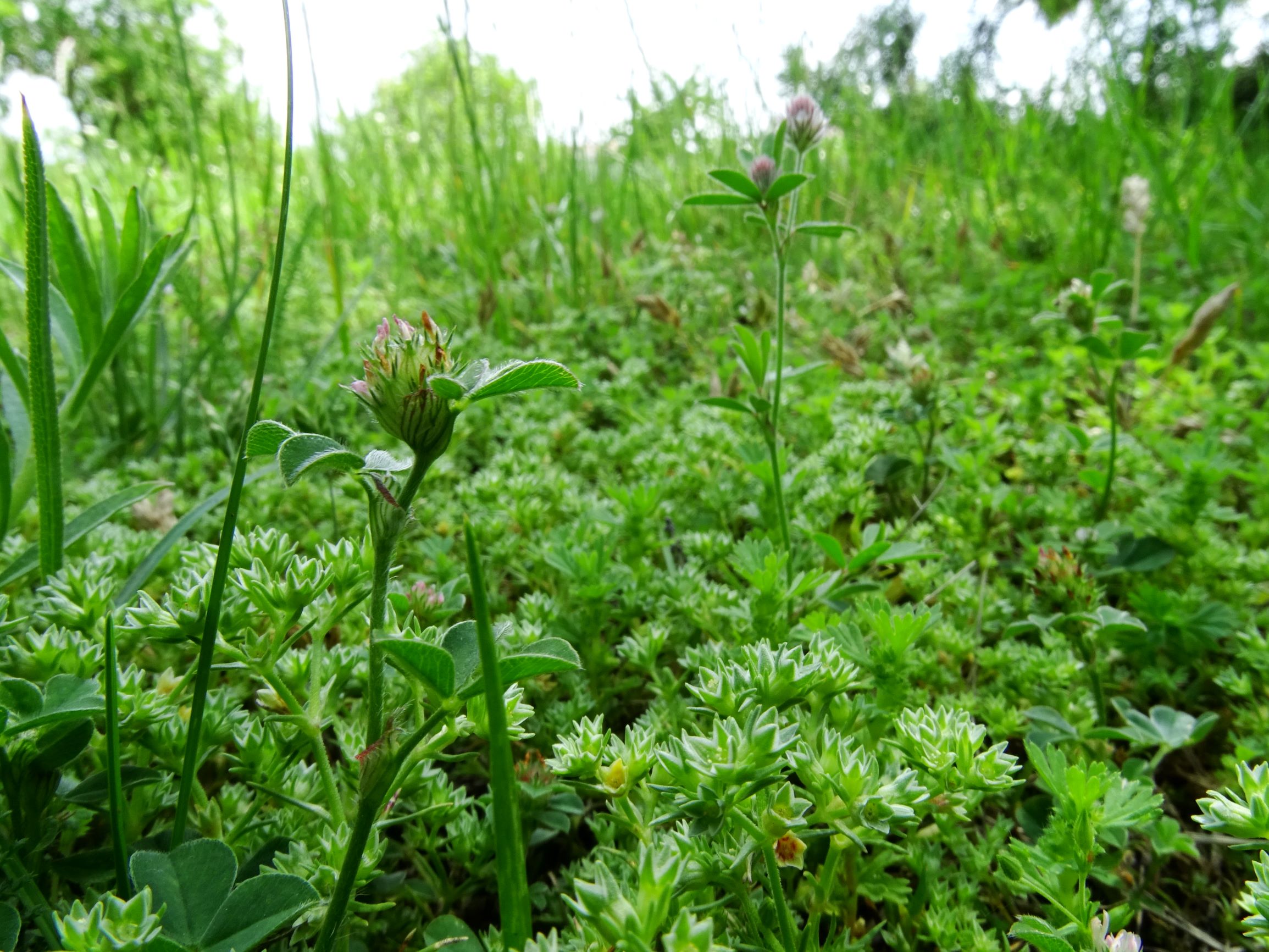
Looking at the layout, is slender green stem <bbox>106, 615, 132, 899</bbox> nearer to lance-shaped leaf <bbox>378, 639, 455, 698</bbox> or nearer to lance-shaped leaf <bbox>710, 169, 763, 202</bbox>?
lance-shaped leaf <bbox>378, 639, 455, 698</bbox>

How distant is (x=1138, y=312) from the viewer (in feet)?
10.3

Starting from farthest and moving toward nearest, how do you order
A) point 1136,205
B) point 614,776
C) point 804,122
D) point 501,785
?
point 1136,205, point 804,122, point 614,776, point 501,785

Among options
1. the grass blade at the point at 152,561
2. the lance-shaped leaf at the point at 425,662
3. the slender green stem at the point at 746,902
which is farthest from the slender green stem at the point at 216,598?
the slender green stem at the point at 746,902

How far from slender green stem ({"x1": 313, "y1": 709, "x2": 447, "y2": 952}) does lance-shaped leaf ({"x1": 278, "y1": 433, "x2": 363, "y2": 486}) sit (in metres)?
0.23

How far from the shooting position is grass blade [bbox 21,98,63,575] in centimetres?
92

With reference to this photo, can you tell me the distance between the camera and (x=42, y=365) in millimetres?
1003

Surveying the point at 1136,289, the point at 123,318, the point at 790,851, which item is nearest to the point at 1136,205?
the point at 1136,289

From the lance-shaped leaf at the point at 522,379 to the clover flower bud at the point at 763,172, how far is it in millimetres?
872

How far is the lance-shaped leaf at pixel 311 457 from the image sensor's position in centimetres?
60

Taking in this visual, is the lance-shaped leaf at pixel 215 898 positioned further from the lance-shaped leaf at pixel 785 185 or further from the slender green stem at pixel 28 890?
the lance-shaped leaf at pixel 785 185

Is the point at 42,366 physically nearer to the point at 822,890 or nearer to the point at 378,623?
the point at 378,623

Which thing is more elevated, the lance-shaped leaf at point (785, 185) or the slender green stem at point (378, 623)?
the lance-shaped leaf at point (785, 185)

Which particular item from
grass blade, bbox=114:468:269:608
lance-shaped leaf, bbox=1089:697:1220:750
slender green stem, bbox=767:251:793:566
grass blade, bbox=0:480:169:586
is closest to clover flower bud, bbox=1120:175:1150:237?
slender green stem, bbox=767:251:793:566

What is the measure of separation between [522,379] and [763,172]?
0.94 m
